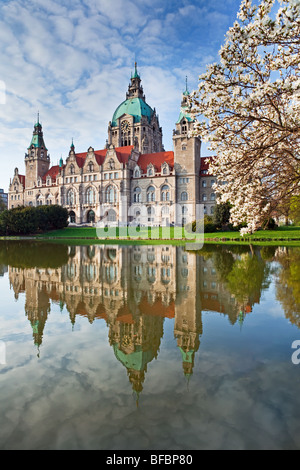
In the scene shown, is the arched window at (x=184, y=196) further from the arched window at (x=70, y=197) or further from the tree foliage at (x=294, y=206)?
the tree foliage at (x=294, y=206)

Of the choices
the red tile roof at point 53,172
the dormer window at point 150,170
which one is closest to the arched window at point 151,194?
the dormer window at point 150,170

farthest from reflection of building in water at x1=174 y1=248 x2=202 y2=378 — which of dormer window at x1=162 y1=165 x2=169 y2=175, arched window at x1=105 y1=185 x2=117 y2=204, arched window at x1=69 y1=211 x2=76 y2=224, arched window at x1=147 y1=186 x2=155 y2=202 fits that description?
arched window at x1=69 y1=211 x2=76 y2=224

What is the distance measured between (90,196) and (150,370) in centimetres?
6880

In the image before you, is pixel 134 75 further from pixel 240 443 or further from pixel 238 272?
pixel 240 443

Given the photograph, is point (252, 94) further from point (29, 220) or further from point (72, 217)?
point (72, 217)

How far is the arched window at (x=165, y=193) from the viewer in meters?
64.7

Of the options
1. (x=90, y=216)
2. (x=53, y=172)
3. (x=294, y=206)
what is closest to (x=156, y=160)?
(x=90, y=216)

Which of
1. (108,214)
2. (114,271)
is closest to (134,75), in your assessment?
(108,214)

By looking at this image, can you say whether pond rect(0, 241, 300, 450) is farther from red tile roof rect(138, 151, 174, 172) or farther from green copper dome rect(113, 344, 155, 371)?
red tile roof rect(138, 151, 174, 172)

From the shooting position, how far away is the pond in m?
3.39

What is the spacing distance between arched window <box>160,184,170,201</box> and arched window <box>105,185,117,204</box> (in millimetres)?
10739

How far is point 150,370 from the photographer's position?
479 cm

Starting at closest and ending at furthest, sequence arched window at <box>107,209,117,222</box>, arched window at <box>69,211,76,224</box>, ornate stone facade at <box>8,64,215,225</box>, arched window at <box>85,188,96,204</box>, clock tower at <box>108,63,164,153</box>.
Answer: ornate stone facade at <box>8,64,215,225</box>, arched window at <box>107,209,117,222</box>, arched window at <box>85,188,96,204</box>, arched window at <box>69,211,76,224</box>, clock tower at <box>108,63,164,153</box>

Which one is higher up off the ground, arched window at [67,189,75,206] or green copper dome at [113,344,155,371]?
arched window at [67,189,75,206]
